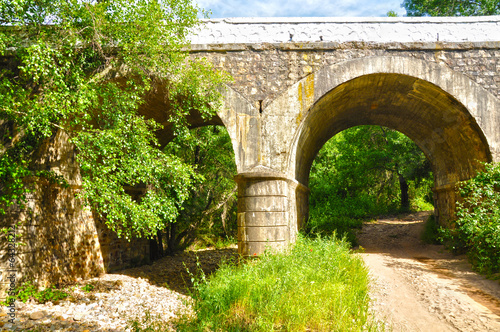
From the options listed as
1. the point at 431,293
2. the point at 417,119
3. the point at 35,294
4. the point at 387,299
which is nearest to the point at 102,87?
the point at 35,294

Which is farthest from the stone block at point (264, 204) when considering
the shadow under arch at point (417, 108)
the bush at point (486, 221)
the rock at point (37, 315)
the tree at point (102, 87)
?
the rock at point (37, 315)

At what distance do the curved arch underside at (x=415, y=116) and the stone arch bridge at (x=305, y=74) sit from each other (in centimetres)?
6

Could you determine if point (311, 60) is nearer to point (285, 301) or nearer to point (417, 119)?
point (417, 119)

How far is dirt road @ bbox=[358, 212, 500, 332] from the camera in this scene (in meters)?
4.46

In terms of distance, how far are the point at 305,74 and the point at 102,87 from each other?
3733 millimetres

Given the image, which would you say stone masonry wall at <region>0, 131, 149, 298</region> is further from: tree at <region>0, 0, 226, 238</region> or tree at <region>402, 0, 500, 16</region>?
tree at <region>402, 0, 500, 16</region>

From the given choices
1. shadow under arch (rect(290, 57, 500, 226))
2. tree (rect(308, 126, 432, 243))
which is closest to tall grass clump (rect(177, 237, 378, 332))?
shadow under arch (rect(290, 57, 500, 226))

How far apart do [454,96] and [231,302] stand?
5754mm

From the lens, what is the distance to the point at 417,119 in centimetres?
939

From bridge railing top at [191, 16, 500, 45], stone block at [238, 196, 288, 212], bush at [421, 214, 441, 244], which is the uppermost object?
bridge railing top at [191, 16, 500, 45]

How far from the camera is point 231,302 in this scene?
447 centimetres

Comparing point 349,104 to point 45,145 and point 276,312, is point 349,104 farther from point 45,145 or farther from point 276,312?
point 45,145

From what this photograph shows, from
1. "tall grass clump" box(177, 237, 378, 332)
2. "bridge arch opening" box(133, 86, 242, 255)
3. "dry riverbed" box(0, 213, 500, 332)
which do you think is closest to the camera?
"tall grass clump" box(177, 237, 378, 332)

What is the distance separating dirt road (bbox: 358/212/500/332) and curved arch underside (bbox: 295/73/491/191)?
2.15 m
